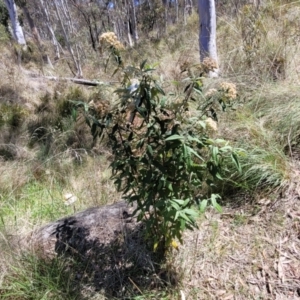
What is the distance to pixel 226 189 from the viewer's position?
6.05 ft

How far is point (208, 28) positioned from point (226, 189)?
7.68ft

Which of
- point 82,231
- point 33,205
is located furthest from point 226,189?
point 33,205

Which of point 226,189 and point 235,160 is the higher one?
point 235,160

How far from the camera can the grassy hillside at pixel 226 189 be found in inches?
53.9

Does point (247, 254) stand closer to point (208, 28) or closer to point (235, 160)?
point (235, 160)

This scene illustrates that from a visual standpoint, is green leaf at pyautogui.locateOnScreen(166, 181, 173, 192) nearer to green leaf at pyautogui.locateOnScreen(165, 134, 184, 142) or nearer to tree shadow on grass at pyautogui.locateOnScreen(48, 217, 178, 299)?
green leaf at pyautogui.locateOnScreen(165, 134, 184, 142)

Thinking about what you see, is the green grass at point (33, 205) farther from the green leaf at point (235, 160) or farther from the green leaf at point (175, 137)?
the green leaf at point (235, 160)

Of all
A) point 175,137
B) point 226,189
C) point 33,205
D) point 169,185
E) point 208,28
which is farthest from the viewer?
point 208,28

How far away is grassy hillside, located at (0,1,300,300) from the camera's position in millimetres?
1368

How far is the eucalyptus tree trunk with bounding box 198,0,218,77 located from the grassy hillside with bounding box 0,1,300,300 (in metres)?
0.29

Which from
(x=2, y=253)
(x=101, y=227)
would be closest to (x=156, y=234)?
(x=101, y=227)

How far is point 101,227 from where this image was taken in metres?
1.70

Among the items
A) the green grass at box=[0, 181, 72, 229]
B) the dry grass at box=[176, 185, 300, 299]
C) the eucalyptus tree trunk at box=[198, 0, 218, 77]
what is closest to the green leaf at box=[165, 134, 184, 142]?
the dry grass at box=[176, 185, 300, 299]

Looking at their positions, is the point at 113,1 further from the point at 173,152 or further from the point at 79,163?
the point at 173,152
